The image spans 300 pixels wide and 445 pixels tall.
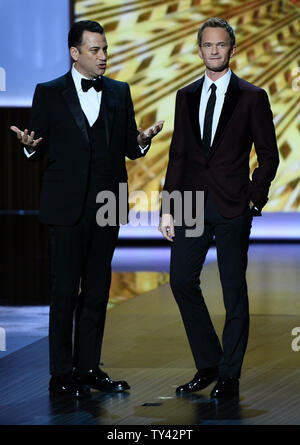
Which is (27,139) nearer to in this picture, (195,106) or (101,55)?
(101,55)

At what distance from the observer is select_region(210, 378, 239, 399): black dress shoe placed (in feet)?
10.8

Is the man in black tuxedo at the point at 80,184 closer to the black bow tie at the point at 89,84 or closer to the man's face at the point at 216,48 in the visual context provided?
the black bow tie at the point at 89,84

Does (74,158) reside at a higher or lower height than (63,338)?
higher

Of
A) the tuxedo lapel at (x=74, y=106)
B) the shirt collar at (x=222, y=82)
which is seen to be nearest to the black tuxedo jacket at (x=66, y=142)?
the tuxedo lapel at (x=74, y=106)

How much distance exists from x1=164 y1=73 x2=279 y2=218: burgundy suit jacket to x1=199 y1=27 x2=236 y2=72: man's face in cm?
10

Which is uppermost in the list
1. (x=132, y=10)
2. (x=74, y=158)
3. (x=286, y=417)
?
(x=132, y=10)

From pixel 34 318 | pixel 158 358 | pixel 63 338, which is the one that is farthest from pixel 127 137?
pixel 34 318

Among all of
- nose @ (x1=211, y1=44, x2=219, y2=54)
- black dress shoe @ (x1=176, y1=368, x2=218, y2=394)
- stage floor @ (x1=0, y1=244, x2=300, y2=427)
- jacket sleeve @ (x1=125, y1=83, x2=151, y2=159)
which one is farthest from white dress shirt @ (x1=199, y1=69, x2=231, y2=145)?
stage floor @ (x1=0, y1=244, x2=300, y2=427)

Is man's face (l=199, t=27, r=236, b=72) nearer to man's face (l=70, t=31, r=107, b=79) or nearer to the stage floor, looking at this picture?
man's face (l=70, t=31, r=107, b=79)

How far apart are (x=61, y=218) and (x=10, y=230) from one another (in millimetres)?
8022

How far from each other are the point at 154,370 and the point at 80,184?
2.95ft

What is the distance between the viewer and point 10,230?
11242 millimetres
